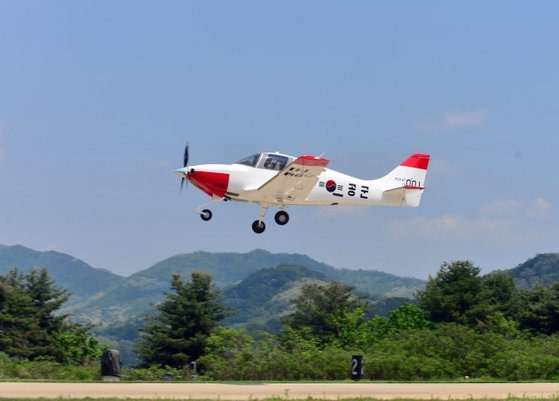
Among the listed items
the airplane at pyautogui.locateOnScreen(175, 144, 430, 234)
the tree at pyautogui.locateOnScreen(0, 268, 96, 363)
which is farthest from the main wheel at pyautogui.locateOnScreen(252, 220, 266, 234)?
the tree at pyautogui.locateOnScreen(0, 268, 96, 363)

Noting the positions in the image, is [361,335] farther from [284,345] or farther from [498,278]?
[498,278]

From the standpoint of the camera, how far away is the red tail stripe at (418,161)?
41.7m

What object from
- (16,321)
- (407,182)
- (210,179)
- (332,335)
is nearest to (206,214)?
(210,179)

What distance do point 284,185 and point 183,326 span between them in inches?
777

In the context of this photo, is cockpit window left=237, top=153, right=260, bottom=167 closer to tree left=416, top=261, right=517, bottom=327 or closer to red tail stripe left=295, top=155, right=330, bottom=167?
red tail stripe left=295, top=155, right=330, bottom=167

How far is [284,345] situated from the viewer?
1538 inches

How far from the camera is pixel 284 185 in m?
36.2

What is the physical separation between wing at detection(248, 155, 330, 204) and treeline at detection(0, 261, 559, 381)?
19.1 ft

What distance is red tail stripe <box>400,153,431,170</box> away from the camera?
41.7m

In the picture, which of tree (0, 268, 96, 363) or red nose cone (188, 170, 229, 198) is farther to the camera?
tree (0, 268, 96, 363)

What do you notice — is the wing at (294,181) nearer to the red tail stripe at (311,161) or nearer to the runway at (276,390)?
the red tail stripe at (311,161)

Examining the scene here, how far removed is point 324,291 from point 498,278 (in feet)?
49.7

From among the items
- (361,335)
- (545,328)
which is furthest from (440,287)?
(361,335)

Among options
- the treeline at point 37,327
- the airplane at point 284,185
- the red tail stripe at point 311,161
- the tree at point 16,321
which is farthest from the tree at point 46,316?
the red tail stripe at point 311,161
